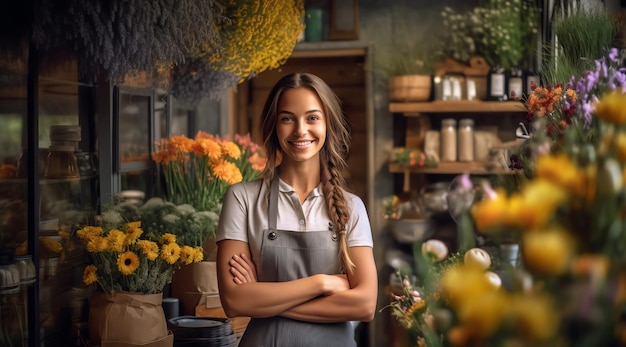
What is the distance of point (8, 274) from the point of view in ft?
6.63

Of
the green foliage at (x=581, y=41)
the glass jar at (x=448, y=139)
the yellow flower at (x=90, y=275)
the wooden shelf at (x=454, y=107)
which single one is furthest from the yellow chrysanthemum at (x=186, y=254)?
the glass jar at (x=448, y=139)

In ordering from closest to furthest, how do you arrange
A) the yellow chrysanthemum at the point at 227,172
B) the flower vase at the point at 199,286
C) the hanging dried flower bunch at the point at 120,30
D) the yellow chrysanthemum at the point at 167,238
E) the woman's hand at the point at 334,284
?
the woman's hand at the point at 334,284 < the hanging dried flower bunch at the point at 120,30 < the yellow chrysanthemum at the point at 167,238 < the flower vase at the point at 199,286 < the yellow chrysanthemum at the point at 227,172

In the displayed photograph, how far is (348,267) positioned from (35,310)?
938 mm

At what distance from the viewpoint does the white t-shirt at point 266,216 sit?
183 centimetres

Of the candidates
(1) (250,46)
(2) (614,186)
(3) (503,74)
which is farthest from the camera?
(3) (503,74)

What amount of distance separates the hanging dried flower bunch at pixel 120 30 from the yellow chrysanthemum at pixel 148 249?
501mm

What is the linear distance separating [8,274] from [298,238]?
2.57ft

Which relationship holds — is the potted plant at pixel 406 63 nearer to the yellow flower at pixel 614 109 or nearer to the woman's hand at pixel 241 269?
the woman's hand at pixel 241 269

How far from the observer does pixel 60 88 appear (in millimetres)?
2562

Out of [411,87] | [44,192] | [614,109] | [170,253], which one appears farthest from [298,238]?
[411,87]

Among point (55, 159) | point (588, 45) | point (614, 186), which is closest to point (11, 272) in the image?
point (55, 159)

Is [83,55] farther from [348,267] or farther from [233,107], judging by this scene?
[233,107]

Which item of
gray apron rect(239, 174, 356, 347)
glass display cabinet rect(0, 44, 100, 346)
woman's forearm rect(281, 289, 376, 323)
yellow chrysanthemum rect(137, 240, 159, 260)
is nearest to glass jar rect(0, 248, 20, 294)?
glass display cabinet rect(0, 44, 100, 346)

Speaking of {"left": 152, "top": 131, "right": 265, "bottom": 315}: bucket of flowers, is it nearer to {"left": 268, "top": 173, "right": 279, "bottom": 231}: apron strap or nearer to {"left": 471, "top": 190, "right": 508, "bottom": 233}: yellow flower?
{"left": 268, "top": 173, "right": 279, "bottom": 231}: apron strap
